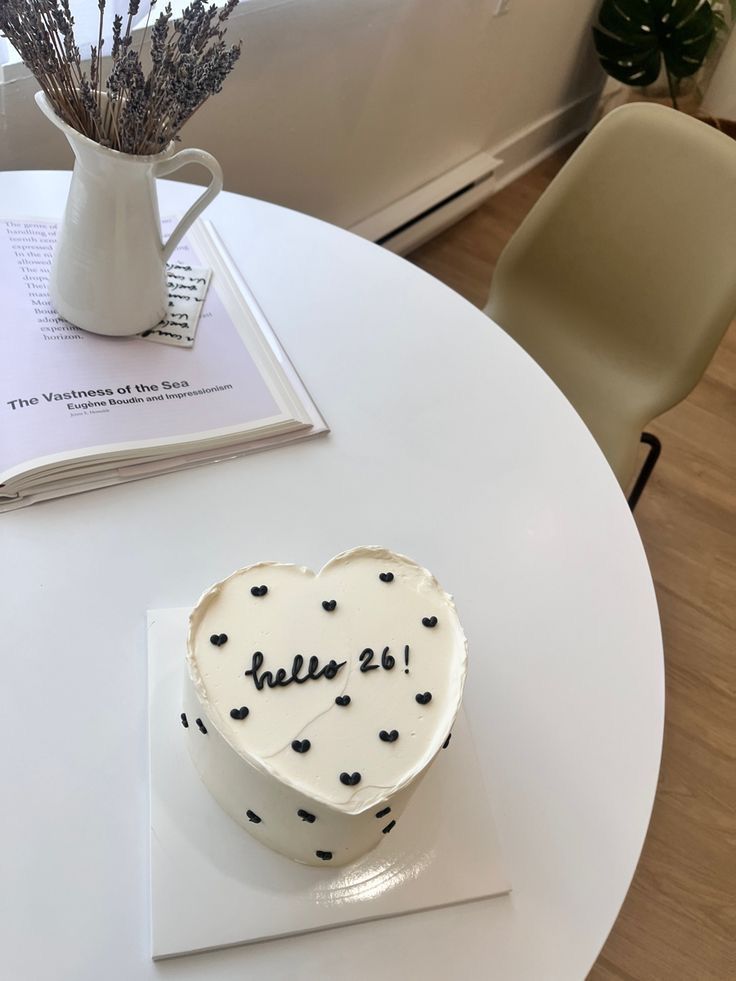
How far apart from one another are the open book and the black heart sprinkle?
35cm

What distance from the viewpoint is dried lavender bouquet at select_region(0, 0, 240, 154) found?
661 millimetres

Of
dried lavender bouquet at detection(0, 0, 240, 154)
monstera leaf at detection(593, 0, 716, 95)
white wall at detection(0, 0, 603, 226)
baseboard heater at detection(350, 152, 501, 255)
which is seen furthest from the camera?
monstera leaf at detection(593, 0, 716, 95)

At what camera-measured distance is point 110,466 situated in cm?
74

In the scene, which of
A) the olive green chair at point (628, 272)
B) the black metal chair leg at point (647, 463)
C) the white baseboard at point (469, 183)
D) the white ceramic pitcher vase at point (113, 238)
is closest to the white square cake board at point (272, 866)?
the white ceramic pitcher vase at point (113, 238)

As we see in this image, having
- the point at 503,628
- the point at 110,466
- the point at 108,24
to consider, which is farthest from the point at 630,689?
the point at 108,24

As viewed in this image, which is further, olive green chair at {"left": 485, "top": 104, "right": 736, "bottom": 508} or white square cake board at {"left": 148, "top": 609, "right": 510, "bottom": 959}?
olive green chair at {"left": 485, "top": 104, "right": 736, "bottom": 508}

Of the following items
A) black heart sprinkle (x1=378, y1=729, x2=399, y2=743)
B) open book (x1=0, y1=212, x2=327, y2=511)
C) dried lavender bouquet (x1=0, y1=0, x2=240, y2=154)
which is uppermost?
dried lavender bouquet (x1=0, y1=0, x2=240, y2=154)

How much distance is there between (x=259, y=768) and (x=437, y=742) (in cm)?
12

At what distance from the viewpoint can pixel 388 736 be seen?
53 cm

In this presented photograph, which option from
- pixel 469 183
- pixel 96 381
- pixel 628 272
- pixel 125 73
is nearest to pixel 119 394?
pixel 96 381

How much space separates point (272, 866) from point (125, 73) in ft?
2.05

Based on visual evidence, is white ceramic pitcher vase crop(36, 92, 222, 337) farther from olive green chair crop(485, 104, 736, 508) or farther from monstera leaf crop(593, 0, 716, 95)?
monstera leaf crop(593, 0, 716, 95)

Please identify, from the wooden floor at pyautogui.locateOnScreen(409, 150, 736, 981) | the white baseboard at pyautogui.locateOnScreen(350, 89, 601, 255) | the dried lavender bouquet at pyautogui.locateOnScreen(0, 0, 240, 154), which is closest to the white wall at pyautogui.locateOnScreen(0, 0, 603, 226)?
the white baseboard at pyautogui.locateOnScreen(350, 89, 601, 255)

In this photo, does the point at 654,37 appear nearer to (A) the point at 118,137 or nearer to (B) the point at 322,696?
(A) the point at 118,137
